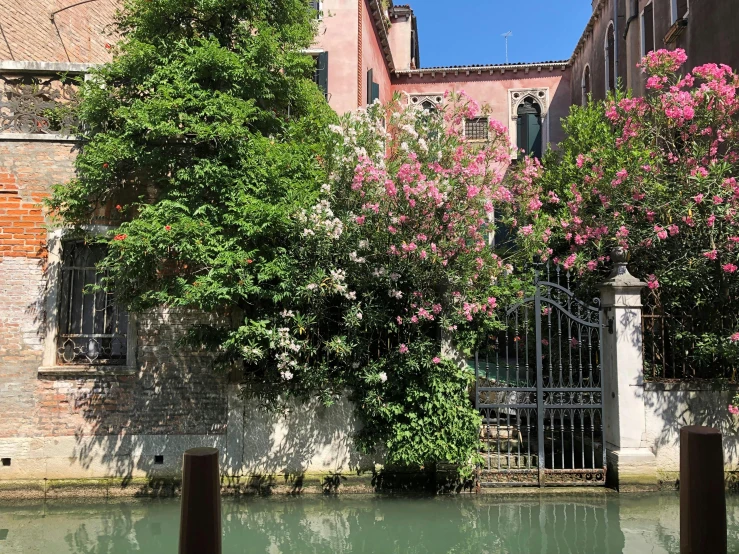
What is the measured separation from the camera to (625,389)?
6.82 meters

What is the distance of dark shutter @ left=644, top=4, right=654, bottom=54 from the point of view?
12.3 m

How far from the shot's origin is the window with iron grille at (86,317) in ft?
23.7

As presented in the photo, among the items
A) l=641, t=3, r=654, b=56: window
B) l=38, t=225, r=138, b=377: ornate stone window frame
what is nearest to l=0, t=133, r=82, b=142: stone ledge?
l=38, t=225, r=138, b=377: ornate stone window frame

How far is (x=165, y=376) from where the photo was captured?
23.5 feet

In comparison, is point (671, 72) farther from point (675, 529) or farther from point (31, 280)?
point (31, 280)

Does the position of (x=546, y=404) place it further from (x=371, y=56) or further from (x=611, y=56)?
(x=611, y=56)

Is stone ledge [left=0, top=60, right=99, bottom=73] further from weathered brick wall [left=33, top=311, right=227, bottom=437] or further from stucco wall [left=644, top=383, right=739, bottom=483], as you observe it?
stucco wall [left=644, top=383, right=739, bottom=483]

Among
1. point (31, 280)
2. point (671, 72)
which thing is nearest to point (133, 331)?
point (31, 280)

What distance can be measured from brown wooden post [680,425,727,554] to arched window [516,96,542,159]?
59.8ft

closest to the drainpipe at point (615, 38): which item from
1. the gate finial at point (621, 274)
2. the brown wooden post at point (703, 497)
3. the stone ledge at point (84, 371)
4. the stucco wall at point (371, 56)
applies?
the stucco wall at point (371, 56)

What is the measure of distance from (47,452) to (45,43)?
23.1 feet

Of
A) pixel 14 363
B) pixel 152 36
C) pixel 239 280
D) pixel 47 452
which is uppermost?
pixel 152 36

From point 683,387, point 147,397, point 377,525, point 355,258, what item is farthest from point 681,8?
point 147,397

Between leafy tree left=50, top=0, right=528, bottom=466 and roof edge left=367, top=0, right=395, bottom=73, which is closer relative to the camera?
leafy tree left=50, top=0, right=528, bottom=466
